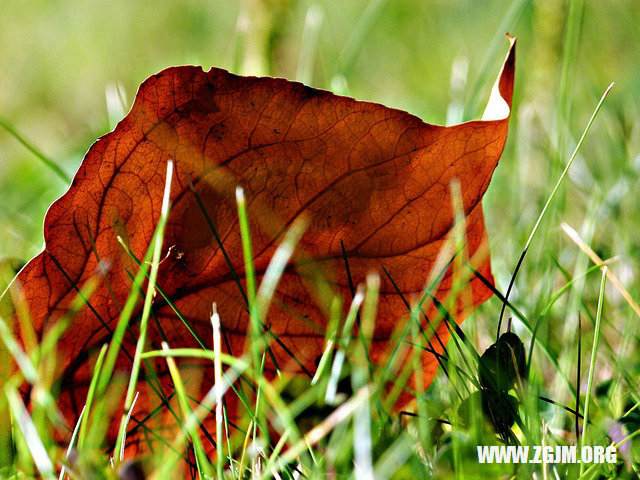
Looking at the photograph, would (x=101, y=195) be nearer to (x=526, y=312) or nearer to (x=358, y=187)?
(x=358, y=187)

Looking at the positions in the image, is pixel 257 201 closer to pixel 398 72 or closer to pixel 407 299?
pixel 407 299

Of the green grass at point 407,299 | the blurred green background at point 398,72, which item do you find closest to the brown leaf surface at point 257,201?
the green grass at point 407,299

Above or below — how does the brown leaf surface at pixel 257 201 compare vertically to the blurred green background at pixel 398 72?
below

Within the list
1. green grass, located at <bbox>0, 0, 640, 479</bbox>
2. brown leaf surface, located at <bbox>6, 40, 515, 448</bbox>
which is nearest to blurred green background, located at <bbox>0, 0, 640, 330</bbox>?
green grass, located at <bbox>0, 0, 640, 479</bbox>

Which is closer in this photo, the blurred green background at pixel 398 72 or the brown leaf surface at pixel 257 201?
the brown leaf surface at pixel 257 201

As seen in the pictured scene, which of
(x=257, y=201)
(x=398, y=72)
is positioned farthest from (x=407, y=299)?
(x=398, y=72)

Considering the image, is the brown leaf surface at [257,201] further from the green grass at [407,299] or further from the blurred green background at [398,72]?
the blurred green background at [398,72]
